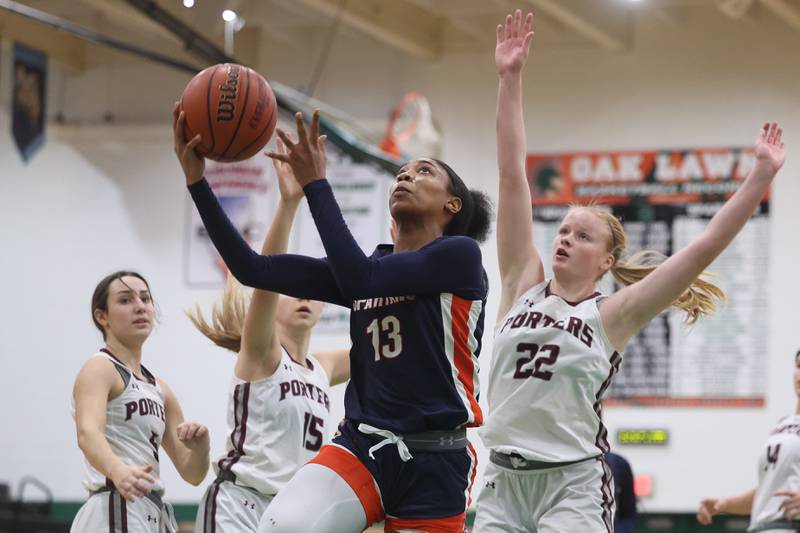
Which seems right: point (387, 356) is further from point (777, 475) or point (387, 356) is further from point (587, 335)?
point (777, 475)

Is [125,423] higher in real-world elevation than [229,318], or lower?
lower

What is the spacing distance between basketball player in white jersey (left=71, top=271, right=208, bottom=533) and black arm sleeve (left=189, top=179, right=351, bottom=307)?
128cm

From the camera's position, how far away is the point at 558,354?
415 cm

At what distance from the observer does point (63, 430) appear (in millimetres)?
13000

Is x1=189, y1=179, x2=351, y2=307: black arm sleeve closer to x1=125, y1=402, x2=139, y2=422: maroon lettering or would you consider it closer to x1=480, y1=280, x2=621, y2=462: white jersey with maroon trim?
x1=480, y1=280, x2=621, y2=462: white jersey with maroon trim

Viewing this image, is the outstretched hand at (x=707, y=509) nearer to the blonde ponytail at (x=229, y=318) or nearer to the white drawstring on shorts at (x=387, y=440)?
the blonde ponytail at (x=229, y=318)

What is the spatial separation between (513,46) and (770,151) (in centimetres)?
100

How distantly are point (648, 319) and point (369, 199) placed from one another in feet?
26.2

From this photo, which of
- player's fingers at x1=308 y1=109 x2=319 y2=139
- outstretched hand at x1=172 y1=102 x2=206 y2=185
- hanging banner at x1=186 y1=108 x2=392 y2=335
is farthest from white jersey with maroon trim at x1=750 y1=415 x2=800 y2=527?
hanging banner at x1=186 y1=108 x2=392 y2=335

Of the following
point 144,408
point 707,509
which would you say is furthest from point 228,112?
point 707,509

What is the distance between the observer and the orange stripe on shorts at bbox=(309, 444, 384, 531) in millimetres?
3693

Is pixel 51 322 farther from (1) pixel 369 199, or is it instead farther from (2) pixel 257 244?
(1) pixel 369 199

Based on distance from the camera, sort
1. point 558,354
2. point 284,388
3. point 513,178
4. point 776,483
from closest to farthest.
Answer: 1. point 558,354
2. point 513,178
3. point 284,388
4. point 776,483

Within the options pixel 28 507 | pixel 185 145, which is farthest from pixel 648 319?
pixel 28 507
